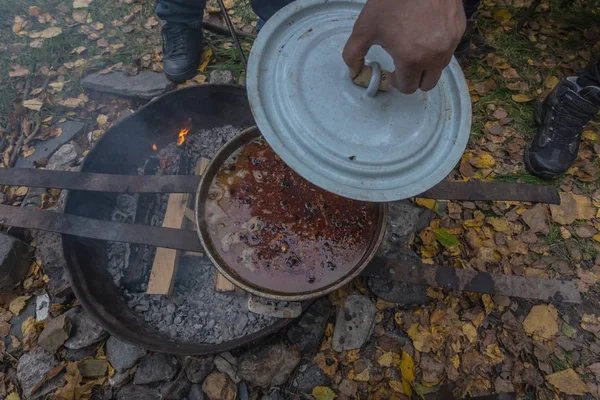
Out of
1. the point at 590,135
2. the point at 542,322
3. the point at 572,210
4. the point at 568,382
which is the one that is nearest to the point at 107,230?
the point at 542,322

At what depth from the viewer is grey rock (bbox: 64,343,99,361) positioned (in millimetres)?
2326

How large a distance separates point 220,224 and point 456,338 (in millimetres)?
1768

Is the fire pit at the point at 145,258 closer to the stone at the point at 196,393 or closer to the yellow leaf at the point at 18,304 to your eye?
the stone at the point at 196,393

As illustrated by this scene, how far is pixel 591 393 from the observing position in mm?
2334

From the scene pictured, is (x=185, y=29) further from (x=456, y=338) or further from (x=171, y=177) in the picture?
(x=456, y=338)

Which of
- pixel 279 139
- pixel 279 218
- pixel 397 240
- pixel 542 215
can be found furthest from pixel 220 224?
pixel 542 215

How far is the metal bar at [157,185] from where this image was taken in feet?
6.90

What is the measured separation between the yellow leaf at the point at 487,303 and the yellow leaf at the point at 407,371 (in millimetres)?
669

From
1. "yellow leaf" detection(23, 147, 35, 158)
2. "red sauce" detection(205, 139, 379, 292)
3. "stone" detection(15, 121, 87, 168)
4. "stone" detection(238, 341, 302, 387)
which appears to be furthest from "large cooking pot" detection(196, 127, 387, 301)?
"yellow leaf" detection(23, 147, 35, 158)

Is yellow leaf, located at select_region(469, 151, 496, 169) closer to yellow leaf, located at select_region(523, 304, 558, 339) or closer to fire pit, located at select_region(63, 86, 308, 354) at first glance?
yellow leaf, located at select_region(523, 304, 558, 339)

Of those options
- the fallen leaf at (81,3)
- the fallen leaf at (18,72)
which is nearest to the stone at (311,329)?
the fallen leaf at (18,72)

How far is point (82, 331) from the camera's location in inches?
92.6

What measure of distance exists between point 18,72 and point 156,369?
10.3 ft

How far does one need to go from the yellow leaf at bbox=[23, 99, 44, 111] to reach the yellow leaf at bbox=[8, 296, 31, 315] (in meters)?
1.71
